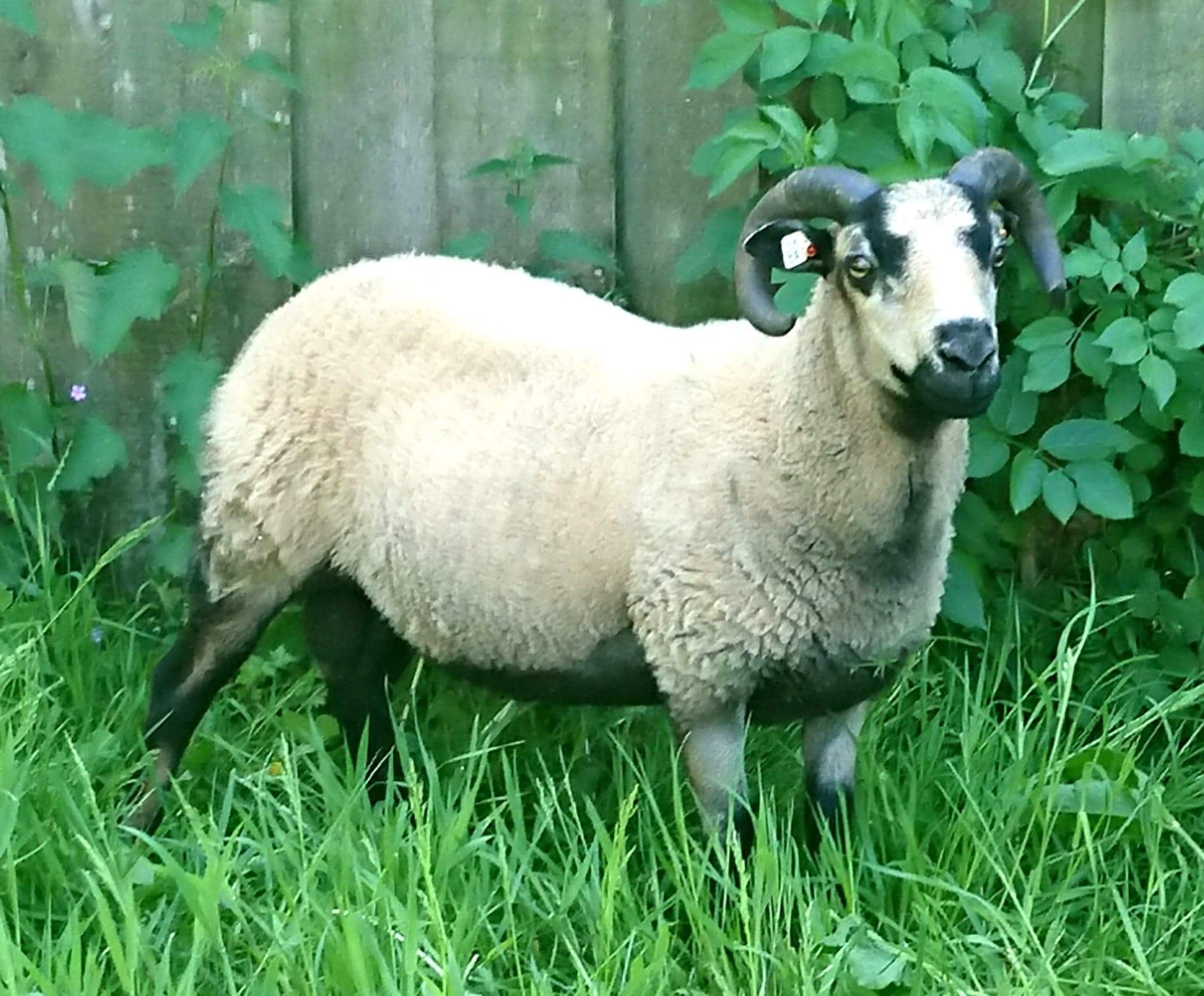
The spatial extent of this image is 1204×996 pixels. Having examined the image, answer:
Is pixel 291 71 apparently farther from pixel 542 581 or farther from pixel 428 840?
pixel 428 840

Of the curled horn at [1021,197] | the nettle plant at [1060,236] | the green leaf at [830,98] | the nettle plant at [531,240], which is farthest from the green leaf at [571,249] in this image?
the curled horn at [1021,197]

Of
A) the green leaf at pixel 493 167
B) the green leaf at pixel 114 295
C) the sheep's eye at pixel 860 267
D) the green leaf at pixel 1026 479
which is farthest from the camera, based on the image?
the green leaf at pixel 493 167

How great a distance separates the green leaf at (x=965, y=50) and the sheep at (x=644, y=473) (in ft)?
1.68

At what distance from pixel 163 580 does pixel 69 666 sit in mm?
361

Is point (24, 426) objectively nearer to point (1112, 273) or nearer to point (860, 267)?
point (860, 267)

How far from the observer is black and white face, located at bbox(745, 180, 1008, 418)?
2.35 metres

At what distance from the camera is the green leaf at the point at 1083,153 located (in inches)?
116

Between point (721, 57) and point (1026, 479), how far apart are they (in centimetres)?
96

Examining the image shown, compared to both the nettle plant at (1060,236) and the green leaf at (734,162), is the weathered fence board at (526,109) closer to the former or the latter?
the nettle plant at (1060,236)

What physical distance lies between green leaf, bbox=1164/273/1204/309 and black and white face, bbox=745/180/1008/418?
1.49ft

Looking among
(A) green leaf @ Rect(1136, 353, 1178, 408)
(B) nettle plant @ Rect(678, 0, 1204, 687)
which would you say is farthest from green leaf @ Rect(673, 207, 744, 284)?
(A) green leaf @ Rect(1136, 353, 1178, 408)

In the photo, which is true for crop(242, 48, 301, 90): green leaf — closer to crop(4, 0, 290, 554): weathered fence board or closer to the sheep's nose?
crop(4, 0, 290, 554): weathered fence board

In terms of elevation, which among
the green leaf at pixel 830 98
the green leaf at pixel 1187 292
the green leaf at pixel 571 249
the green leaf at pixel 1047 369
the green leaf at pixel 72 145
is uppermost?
the green leaf at pixel 830 98

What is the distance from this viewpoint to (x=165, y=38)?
3496 millimetres
